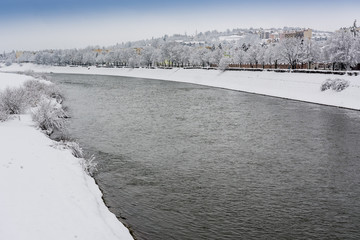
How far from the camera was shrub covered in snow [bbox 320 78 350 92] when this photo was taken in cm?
5647

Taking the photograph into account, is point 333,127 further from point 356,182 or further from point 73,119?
point 73,119

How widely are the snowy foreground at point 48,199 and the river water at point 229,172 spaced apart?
1.53 meters

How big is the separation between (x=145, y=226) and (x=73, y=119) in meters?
29.2

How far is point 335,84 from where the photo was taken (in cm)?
5741

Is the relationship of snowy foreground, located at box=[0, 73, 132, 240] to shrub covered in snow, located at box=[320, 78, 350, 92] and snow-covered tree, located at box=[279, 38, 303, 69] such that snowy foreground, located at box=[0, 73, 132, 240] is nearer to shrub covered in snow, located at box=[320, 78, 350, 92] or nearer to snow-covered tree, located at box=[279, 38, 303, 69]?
shrub covered in snow, located at box=[320, 78, 350, 92]

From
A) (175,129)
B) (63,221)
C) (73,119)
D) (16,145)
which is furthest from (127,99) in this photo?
(63,221)

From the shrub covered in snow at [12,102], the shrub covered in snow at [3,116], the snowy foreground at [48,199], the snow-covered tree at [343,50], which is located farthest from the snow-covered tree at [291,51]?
the snowy foreground at [48,199]

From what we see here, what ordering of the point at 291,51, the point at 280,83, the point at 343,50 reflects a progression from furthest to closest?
1. the point at 291,51
2. the point at 343,50
3. the point at 280,83

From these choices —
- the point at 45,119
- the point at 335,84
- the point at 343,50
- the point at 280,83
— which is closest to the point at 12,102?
the point at 45,119

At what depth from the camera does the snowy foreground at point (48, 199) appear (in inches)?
494

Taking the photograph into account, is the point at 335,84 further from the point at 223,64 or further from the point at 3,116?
the point at 3,116

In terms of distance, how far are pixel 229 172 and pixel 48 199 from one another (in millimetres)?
11720

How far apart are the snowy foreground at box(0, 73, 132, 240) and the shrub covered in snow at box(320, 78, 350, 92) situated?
4633cm

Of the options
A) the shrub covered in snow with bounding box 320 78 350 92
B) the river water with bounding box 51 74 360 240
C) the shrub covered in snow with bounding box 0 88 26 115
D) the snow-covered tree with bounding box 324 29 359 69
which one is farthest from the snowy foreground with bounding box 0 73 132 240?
the snow-covered tree with bounding box 324 29 359 69
